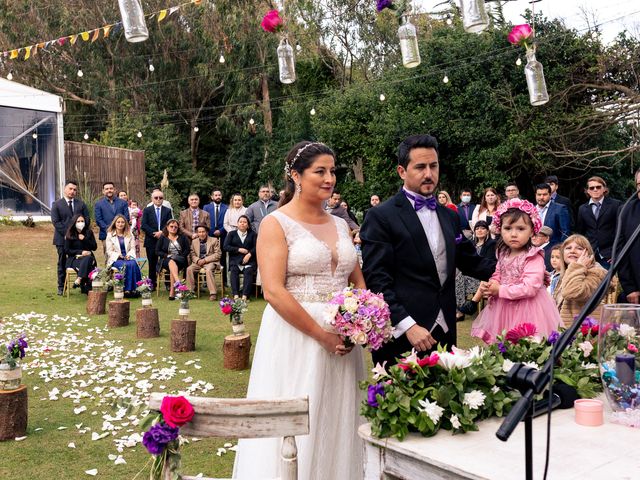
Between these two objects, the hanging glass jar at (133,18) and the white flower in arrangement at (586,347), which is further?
the hanging glass jar at (133,18)

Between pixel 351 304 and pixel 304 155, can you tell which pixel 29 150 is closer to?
pixel 304 155

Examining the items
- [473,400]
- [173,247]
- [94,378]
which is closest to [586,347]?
[473,400]

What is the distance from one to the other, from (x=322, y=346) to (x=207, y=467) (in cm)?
159

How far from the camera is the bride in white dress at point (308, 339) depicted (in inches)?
131

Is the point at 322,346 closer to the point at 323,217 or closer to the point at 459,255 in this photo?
the point at 323,217

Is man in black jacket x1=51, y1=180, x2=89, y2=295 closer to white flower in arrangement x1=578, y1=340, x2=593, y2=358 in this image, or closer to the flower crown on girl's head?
the flower crown on girl's head

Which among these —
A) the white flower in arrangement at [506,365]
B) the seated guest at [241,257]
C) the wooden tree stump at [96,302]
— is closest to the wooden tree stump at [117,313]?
the wooden tree stump at [96,302]

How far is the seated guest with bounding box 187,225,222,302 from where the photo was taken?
1230 cm

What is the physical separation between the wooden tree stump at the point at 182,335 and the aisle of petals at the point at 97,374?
0.24m

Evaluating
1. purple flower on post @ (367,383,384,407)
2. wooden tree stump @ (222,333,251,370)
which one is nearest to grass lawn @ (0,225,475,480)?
wooden tree stump @ (222,333,251,370)

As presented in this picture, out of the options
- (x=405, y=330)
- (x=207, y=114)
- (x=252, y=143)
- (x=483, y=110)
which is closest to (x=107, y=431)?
(x=405, y=330)

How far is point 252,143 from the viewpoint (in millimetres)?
30297

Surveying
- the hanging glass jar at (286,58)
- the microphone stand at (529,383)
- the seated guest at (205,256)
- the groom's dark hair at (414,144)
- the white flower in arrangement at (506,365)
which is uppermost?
the hanging glass jar at (286,58)

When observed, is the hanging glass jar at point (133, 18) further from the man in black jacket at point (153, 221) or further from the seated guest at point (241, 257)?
the man in black jacket at point (153, 221)
